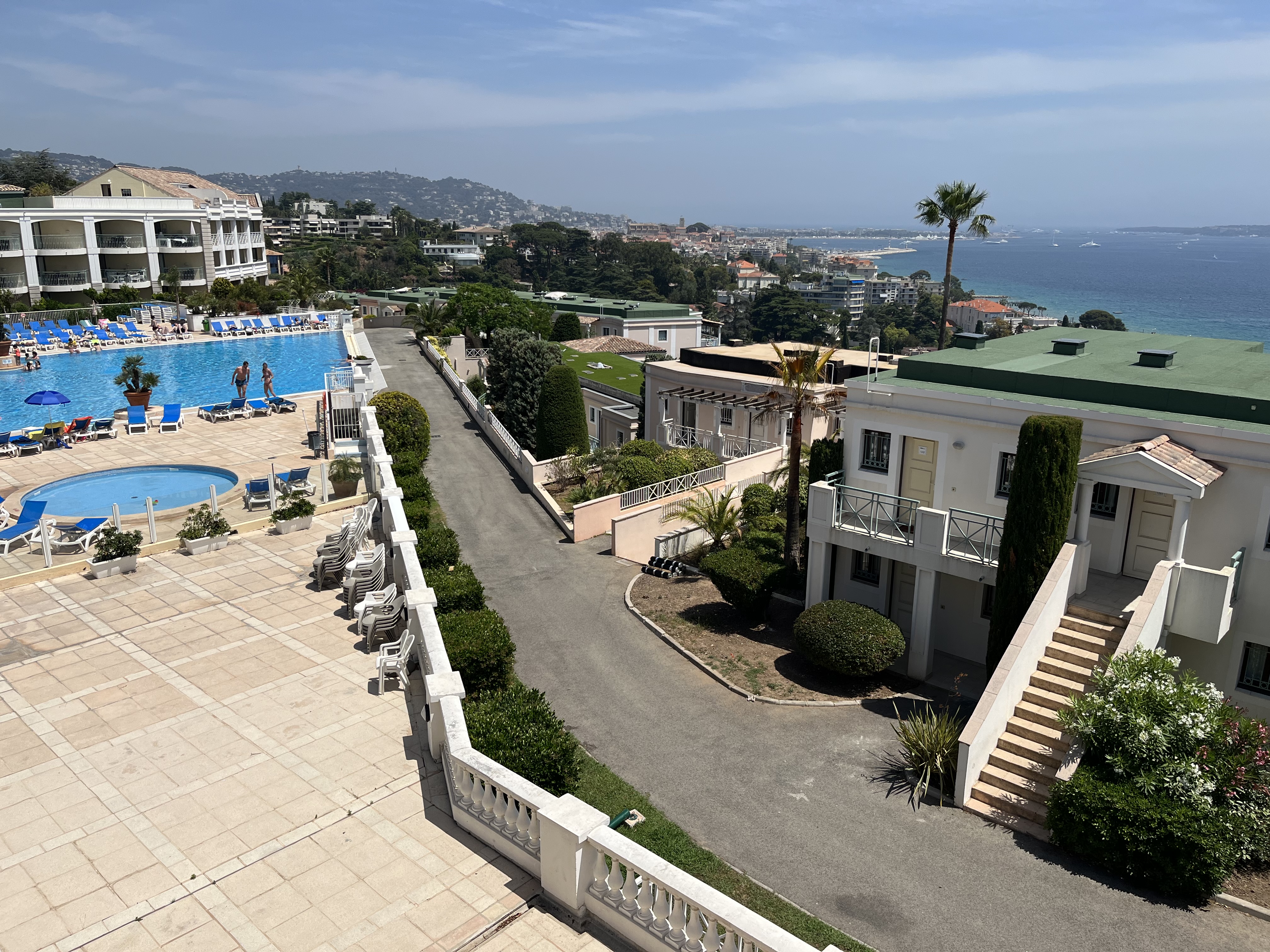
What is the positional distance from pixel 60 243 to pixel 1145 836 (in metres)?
87.6

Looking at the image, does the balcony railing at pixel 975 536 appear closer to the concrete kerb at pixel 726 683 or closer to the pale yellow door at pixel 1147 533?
the pale yellow door at pixel 1147 533

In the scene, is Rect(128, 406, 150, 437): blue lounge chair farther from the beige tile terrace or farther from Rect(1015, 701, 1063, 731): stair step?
Rect(1015, 701, 1063, 731): stair step

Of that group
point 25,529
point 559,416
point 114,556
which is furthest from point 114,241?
point 114,556

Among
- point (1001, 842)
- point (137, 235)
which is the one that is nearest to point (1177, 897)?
point (1001, 842)

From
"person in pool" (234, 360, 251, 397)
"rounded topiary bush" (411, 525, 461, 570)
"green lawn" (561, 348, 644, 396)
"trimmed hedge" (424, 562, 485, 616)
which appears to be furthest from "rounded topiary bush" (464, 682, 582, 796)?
"green lawn" (561, 348, 644, 396)

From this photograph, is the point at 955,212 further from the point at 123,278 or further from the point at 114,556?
the point at 123,278

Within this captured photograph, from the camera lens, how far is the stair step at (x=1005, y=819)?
40.0ft

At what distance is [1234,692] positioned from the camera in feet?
49.6

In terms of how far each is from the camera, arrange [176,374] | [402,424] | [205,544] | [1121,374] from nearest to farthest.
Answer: [1121,374] → [205,544] → [402,424] → [176,374]

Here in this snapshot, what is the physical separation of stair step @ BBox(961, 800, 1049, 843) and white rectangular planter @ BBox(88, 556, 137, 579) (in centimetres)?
1552

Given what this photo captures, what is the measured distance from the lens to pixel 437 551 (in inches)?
623

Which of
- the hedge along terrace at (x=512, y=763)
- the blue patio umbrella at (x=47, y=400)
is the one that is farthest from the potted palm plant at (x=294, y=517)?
the blue patio umbrella at (x=47, y=400)

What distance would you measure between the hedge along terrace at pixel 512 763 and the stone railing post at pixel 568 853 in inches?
4.4

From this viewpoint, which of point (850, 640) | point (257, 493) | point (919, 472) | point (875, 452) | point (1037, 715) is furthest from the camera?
point (257, 493)
